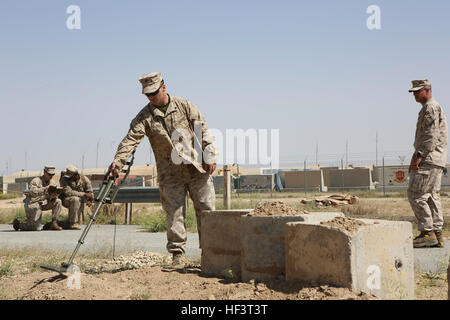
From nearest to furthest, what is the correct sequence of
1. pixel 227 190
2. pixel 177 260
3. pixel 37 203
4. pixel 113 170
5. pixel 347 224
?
pixel 347 224
pixel 113 170
pixel 177 260
pixel 227 190
pixel 37 203

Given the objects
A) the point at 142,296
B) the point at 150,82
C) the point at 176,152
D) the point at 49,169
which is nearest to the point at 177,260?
the point at 176,152

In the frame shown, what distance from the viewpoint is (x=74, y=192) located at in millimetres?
12953

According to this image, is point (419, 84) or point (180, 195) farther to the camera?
point (419, 84)

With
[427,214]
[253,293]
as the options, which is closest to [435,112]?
[427,214]

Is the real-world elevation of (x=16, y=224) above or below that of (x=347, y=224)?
below

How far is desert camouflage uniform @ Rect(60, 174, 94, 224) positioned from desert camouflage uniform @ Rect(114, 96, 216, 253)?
23.4 feet

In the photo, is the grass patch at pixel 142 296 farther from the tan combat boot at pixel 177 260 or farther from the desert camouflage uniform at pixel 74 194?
the desert camouflage uniform at pixel 74 194

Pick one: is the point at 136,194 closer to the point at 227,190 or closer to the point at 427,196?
the point at 227,190

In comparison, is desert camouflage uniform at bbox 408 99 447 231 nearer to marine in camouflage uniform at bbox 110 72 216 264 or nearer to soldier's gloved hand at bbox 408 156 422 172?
soldier's gloved hand at bbox 408 156 422 172

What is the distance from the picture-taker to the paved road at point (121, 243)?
6.79 metres

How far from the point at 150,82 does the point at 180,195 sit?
4.60 ft

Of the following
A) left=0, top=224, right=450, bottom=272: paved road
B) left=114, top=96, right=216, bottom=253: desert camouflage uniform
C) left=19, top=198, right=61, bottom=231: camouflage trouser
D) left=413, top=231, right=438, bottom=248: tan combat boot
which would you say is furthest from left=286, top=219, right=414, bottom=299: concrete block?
left=19, top=198, right=61, bottom=231: camouflage trouser

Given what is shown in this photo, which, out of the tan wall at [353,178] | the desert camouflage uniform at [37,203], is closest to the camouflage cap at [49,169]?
the desert camouflage uniform at [37,203]

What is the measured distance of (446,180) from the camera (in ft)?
129
